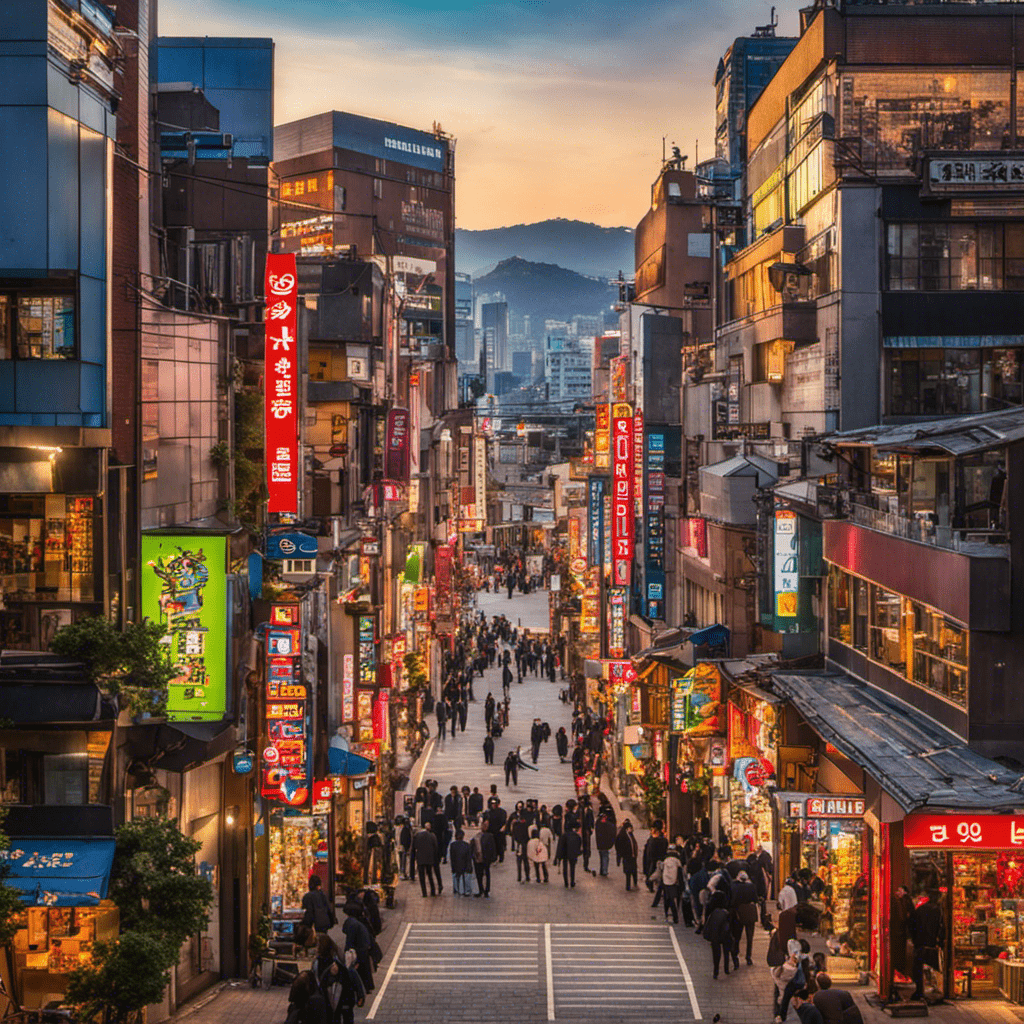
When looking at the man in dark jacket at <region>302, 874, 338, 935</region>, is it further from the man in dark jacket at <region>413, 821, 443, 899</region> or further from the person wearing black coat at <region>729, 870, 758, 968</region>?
the person wearing black coat at <region>729, 870, 758, 968</region>

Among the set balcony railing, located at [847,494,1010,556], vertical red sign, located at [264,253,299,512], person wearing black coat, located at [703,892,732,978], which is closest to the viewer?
balcony railing, located at [847,494,1010,556]

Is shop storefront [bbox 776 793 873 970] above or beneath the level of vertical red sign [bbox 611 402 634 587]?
beneath

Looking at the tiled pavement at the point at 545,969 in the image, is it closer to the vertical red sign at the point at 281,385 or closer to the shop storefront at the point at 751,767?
the shop storefront at the point at 751,767

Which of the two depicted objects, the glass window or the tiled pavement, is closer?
the tiled pavement

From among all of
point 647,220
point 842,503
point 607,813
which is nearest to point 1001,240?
point 842,503

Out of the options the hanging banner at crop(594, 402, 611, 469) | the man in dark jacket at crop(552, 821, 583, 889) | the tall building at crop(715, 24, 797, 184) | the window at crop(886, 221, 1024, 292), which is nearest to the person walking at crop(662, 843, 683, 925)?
the man in dark jacket at crop(552, 821, 583, 889)

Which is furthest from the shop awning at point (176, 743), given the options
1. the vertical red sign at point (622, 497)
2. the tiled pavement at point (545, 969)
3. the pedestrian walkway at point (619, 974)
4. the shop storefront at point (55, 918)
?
the vertical red sign at point (622, 497)
